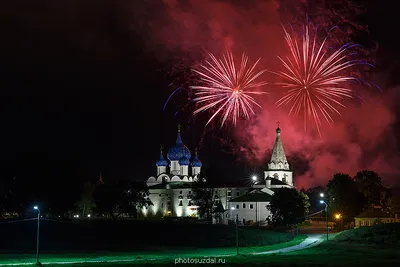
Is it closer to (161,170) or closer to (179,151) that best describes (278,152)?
(179,151)

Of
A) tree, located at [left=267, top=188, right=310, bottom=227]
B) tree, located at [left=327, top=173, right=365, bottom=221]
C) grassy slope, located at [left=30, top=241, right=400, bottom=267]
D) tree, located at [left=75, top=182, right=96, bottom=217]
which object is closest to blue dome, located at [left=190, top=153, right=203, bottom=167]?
tree, located at [left=75, top=182, right=96, bottom=217]

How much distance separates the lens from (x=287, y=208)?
315 ft

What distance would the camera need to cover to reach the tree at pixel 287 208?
95.9 meters

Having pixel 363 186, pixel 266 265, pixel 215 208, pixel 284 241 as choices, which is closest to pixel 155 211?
pixel 215 208

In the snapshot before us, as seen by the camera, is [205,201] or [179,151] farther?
[179,151]

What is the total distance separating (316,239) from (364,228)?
552 cm

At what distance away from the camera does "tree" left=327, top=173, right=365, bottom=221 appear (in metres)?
102

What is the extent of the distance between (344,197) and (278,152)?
2334cm

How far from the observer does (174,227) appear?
88.9m

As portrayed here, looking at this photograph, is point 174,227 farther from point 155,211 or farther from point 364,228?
point 155,211

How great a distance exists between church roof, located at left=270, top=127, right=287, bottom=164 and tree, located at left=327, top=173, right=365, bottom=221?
18154 mm

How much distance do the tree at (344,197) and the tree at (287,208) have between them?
23.1ft

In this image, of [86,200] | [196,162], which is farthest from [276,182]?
[86,200]

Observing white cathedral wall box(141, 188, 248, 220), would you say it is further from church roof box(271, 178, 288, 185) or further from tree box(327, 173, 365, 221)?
tree box(327, 173, 365, 221)
